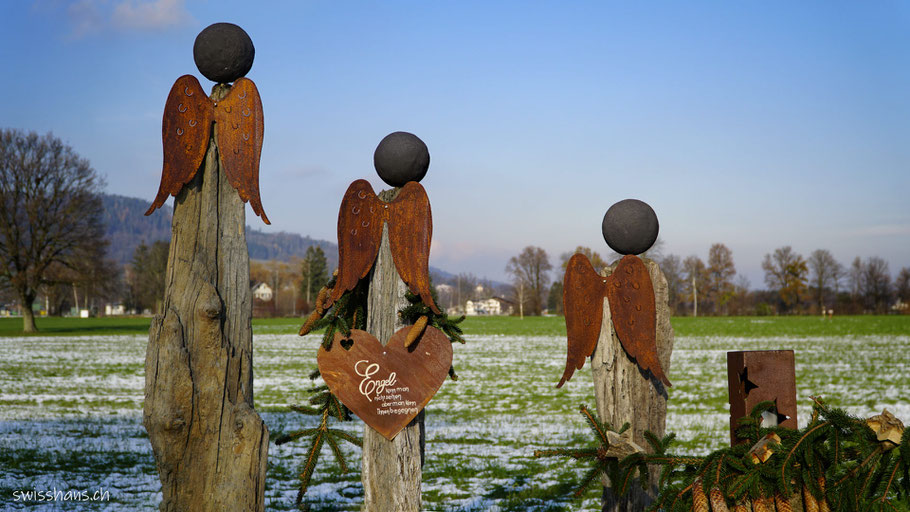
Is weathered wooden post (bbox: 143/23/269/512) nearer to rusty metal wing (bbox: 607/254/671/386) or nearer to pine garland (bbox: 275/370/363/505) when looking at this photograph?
pine garland (bbox: 275/370/363/505)

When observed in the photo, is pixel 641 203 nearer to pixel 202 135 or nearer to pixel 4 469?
pixel 202 135

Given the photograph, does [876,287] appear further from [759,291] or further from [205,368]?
[205,368]

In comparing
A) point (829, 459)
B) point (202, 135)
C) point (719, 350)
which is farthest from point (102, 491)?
point (719, 350)

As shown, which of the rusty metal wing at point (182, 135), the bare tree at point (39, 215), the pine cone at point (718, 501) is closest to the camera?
the pine cone at point (718, 501)

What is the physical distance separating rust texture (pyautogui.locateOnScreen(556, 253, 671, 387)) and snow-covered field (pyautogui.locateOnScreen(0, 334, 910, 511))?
2.97 meters

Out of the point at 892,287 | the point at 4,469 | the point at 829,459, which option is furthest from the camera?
the point at 892,287

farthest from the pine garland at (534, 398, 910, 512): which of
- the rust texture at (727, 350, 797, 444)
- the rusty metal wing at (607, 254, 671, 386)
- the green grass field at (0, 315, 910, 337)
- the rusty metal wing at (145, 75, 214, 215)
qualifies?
the green grass field at (0, 315, 910, 337)

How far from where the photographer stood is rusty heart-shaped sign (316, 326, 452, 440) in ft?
10.7

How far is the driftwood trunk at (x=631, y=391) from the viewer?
3.14 metres

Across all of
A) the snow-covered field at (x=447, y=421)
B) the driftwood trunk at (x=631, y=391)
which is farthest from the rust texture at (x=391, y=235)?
the snow-covered field at (x=447, y=421)

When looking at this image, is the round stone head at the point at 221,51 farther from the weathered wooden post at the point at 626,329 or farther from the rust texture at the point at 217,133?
the weathered wooden post at the point at 626,329

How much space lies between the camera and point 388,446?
3.29 meters

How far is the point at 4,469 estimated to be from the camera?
6.89m

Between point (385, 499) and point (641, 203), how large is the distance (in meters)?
1.92
